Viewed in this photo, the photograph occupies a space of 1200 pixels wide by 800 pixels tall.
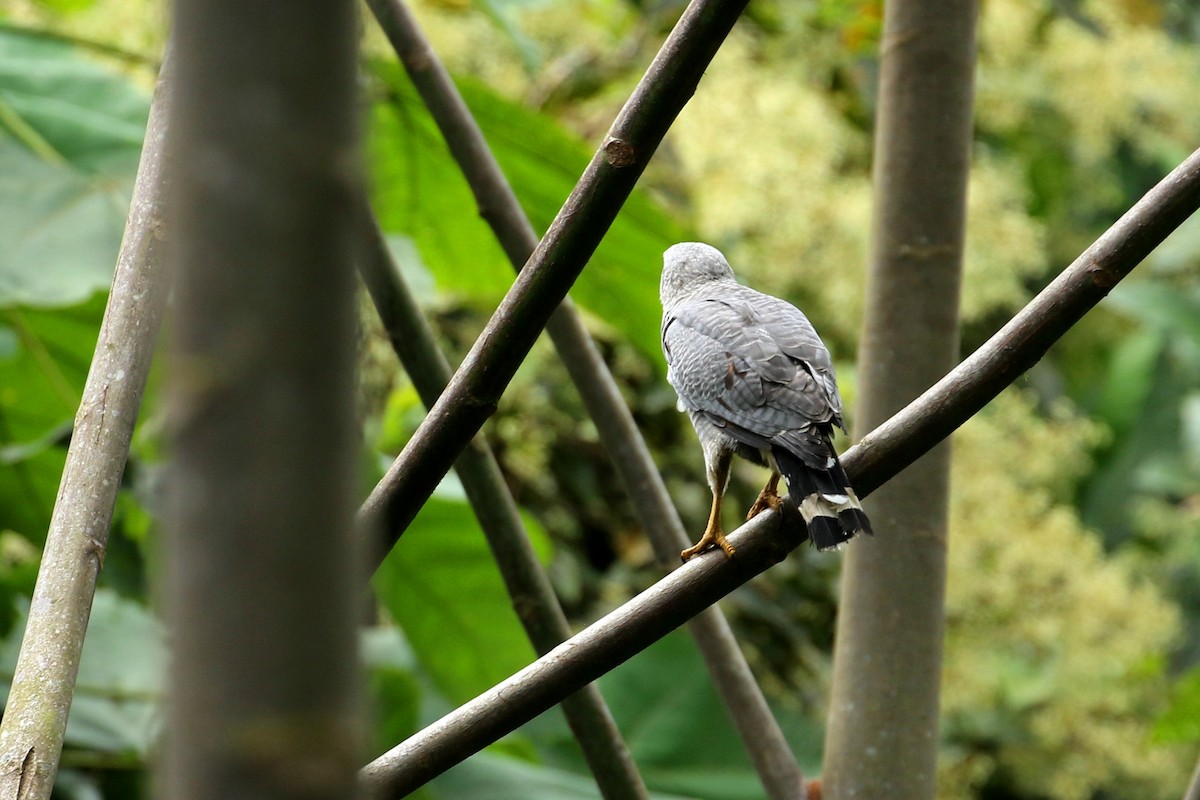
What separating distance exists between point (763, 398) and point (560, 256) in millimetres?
401

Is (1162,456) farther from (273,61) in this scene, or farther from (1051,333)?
(273,61)

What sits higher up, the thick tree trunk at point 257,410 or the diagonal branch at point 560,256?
the diagonal branch at point 560,256

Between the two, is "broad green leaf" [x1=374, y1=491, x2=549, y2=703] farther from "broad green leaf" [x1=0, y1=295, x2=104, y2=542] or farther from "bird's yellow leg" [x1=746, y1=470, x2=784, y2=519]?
"bird's yellow leg" [x1=746, y1=470, x2=784, y2=519]

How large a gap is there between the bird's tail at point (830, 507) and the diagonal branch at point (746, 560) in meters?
Answer: 0.06

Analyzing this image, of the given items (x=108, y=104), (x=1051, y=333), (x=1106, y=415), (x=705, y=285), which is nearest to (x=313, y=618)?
(x=1051, y=333)

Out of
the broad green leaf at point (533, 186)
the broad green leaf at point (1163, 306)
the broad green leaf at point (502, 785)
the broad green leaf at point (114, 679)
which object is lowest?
the broad green leaf at point (502, 785)

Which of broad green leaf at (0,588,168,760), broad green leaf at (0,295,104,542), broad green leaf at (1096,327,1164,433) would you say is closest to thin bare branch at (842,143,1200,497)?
broad green leaf at (0,588,168,760)

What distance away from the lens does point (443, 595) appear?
74.6 inches

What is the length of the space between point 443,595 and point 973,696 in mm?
993

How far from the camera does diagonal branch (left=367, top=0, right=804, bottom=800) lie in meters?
1.14

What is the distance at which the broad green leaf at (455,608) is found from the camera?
74.4 inches

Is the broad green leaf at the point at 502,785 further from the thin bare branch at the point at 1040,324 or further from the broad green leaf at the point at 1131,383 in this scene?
the broad green leaf at the point at 1131,383

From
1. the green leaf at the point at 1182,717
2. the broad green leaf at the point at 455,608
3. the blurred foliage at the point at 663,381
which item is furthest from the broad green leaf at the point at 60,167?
the green leaf at the point at 1182,717

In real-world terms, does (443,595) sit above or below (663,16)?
below
